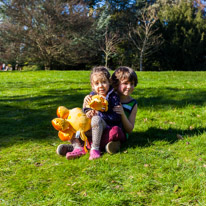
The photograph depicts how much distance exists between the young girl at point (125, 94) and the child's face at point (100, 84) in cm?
26

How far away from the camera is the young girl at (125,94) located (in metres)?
3.28

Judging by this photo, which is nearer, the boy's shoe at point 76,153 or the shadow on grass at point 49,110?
the boy's shoe at point 76,153

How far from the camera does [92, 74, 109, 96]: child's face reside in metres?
3.24

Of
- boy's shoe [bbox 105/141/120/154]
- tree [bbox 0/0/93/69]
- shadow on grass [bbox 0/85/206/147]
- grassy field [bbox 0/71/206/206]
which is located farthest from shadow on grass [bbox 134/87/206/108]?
tree [bbox 0/0/93/69]

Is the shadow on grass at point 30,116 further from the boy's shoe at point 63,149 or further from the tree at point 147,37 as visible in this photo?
the tree at point 147,37

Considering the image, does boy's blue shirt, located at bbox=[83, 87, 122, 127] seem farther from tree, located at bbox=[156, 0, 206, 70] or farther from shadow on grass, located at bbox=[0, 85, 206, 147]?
tree, located at bbox=[156, 0, 206, 70]

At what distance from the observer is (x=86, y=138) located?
3.23 meters

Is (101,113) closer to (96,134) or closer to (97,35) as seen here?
(96,134)

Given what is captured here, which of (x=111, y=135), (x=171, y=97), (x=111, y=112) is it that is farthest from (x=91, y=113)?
(x=171, y=97)

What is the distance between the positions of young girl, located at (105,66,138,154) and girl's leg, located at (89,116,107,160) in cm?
15

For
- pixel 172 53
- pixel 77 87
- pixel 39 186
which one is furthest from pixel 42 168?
pixel 172 53

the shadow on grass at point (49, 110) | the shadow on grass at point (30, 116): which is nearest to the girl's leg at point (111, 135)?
the shadow on grass at point (49, 110)

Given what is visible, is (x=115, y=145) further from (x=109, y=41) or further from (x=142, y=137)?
(x=109, y=41)

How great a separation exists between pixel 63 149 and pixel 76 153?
21 centimetres
